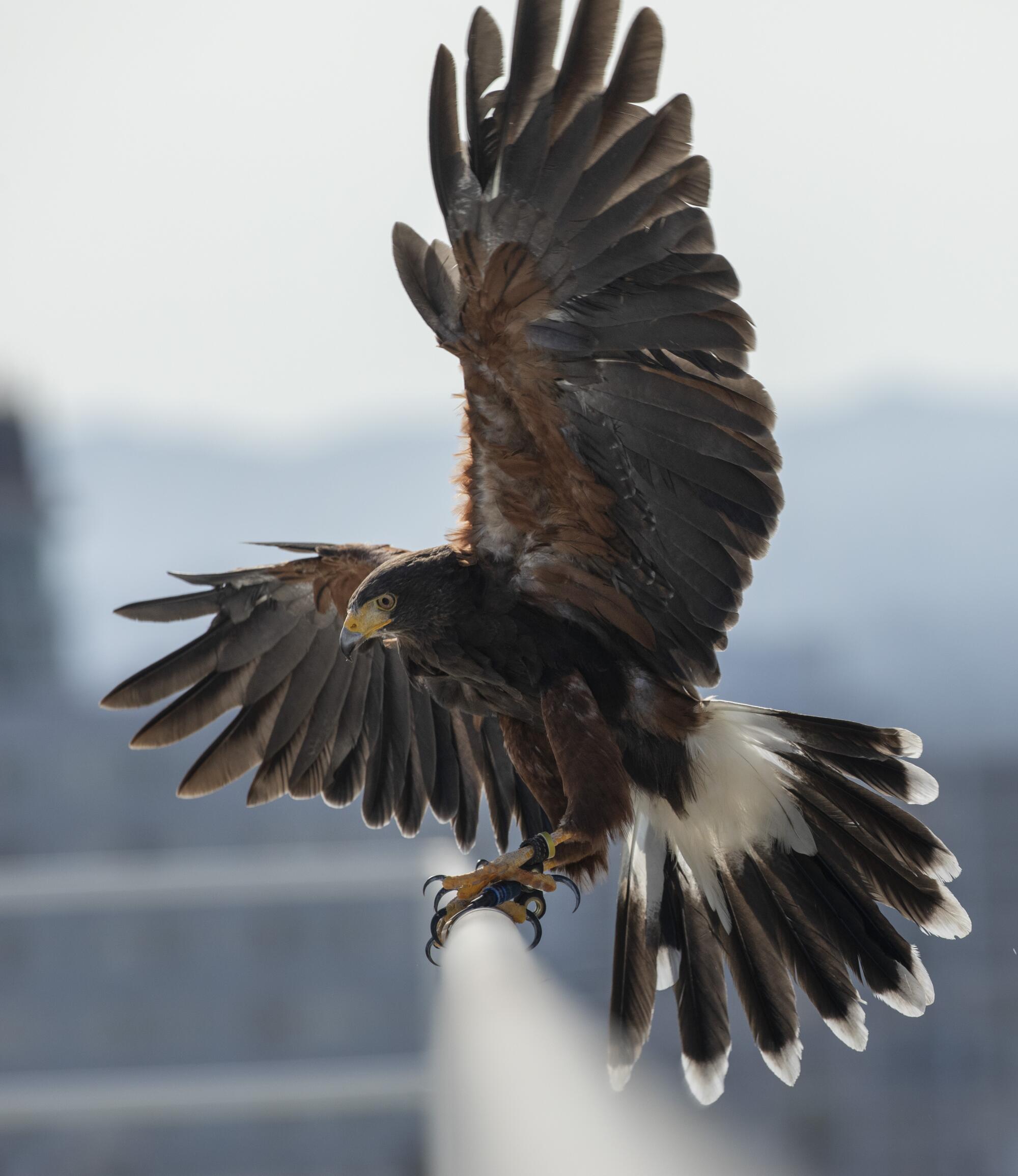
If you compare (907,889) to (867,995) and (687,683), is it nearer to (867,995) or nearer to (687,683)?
(867,995)

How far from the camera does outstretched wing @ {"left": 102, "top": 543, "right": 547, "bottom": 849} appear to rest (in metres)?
3.23

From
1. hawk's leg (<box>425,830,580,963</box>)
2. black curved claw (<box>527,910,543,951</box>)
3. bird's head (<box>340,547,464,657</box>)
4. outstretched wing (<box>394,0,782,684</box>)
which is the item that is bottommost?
black curved claw (<box>527,910,543,951</box>)

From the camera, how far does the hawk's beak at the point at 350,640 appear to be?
2.36 meters

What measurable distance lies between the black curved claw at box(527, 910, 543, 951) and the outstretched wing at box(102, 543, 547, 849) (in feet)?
2.69

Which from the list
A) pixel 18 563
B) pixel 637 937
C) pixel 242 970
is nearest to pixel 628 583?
pixel 637 937

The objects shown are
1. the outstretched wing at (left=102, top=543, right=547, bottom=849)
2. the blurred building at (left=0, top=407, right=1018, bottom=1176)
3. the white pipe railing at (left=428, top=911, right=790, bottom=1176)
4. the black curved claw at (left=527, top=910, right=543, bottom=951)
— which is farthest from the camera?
the blurred building at (left=0, top=407, right=1018, bottom=1176)

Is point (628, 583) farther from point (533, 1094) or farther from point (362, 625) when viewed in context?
point (533, 1094)

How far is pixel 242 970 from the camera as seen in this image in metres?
11.0

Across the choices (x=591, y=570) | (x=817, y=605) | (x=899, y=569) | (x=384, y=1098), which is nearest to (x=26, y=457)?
(x=384, y=1098)

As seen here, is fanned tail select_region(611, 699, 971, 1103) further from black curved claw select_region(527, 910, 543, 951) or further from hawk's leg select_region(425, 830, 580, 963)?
hawk's leg select_region(425, 830, 580, 963)

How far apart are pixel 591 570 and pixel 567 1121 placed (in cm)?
143

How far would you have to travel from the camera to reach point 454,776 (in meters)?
3.26

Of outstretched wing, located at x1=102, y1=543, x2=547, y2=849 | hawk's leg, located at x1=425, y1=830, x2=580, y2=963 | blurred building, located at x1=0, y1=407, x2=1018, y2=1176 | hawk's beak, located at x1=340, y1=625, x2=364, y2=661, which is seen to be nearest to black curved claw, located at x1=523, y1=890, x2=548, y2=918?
hawk's leg, located at x1=425, y1=830, x2=580, y2=963

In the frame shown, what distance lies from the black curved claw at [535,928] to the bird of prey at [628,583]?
0.04 feet
